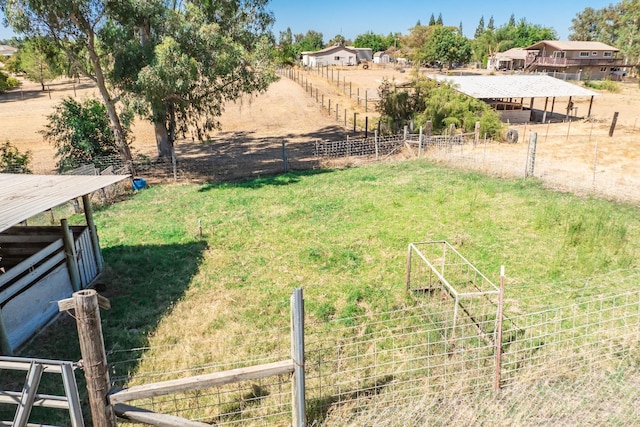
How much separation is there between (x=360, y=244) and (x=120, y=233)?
6.51 m

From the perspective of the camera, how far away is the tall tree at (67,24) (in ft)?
52.4

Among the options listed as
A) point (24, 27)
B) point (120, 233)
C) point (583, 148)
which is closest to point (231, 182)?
point (120, 233)

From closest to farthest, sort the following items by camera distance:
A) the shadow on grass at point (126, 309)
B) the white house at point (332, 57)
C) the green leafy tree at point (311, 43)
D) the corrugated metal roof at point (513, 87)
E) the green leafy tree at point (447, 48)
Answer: the shadow on grass at point (126, 309) → the corrugated metal roof at point (513, 87) → the green leafy tree at point (447, 48) → the white house at point (332, 57) → the green leafy tree at point (311, 43)

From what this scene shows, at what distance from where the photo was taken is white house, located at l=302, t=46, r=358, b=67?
3219 inches

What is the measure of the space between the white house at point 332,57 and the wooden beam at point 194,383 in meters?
81.5

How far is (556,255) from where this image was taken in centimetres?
984

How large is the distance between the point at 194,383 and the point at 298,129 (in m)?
31.1

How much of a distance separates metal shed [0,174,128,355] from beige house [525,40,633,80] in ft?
209

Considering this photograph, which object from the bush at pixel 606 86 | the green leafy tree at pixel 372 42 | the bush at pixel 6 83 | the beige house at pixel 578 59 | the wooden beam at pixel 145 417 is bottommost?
the wooden beam at pixel 145 417

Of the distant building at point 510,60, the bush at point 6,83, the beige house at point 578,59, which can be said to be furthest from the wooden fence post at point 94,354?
the distant building at point 510,60

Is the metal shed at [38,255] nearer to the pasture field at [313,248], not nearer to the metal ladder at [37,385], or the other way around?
the pasture field at [313,248]

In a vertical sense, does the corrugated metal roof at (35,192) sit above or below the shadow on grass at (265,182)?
above

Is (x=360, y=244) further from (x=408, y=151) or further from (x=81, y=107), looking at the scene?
(x=81, y=107)

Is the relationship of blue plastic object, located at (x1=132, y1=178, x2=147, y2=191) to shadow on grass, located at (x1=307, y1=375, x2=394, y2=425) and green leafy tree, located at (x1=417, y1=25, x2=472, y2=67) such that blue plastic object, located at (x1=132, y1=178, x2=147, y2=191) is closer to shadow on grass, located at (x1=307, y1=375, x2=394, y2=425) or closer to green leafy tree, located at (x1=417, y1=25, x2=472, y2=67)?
shadow on grass, located at (x1=307, y1=375, x2=394, y2=425)
